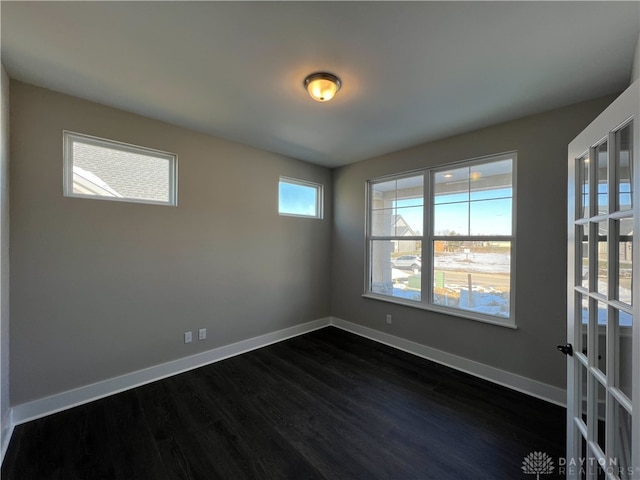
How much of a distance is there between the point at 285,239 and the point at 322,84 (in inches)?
88.9

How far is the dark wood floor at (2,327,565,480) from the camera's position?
1625mm

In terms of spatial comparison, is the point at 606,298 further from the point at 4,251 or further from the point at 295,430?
the point at 4,251

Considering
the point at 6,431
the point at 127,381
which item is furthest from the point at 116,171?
the point at 6,431

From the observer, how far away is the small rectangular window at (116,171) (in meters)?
2.24

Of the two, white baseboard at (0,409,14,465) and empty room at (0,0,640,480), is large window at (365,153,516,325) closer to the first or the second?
empty room at (0,0,640,480)

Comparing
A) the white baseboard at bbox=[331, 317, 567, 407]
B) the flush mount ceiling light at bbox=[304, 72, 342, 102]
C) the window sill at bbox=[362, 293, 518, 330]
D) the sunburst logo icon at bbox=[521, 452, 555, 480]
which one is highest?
the flush mount ceiling light at bbox=[304, 72, 342, 102]

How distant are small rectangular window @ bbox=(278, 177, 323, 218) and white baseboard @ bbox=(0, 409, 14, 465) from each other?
2.99m

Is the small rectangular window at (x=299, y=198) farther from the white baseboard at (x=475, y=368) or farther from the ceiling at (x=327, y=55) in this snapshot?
the white baseboard at (x=475, y=368)

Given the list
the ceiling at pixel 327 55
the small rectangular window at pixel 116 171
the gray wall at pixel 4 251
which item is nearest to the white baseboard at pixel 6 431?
the gray wall at pixel 4 251

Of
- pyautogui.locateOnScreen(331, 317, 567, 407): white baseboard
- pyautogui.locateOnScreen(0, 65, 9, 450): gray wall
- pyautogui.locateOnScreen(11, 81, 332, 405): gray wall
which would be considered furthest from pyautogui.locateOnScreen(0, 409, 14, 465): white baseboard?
pyautogui.locateOnScreen(331, 317, 567, 407): white baseboard

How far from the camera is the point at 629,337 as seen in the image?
1063mm

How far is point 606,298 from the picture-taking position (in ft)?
3.84

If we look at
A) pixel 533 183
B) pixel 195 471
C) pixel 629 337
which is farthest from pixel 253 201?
pixel 629 337

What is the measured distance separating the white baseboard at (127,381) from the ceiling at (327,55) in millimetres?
2507
